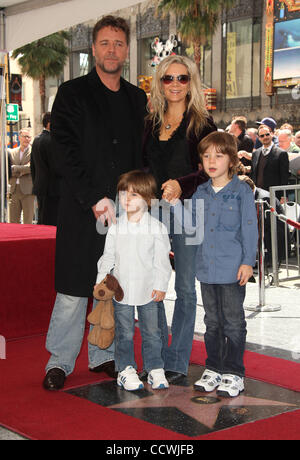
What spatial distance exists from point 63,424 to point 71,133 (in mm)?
1706

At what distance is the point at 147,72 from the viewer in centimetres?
3180

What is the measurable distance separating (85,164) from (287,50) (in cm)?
2256

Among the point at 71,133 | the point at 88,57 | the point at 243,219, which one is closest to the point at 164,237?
the point at 243,219

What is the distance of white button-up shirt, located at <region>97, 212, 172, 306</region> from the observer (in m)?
4.00

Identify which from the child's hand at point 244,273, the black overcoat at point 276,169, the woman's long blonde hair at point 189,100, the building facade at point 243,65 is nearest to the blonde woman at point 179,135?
the woman's long blonde hair at point 189,100

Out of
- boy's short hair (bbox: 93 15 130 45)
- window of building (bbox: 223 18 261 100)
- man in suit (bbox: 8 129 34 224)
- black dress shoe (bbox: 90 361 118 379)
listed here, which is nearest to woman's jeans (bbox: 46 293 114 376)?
black dress shoe (bbox: 90 361 118 379)

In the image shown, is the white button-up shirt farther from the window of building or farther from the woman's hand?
the window of building

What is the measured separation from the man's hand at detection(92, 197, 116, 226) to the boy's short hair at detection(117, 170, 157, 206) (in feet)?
0.39

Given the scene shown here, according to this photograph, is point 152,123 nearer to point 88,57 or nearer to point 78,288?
point 78,288

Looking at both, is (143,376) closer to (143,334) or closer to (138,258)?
(143,334)

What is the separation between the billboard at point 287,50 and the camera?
24.8 meters

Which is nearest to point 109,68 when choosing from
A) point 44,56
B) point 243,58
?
point 243,58

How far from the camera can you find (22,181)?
438 inches

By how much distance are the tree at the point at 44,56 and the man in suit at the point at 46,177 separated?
2165 cm
